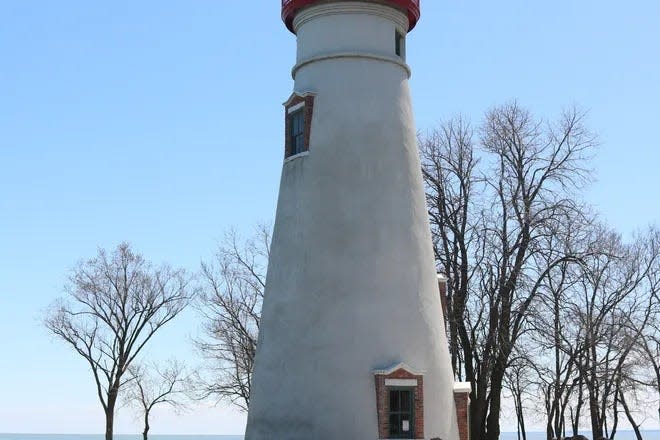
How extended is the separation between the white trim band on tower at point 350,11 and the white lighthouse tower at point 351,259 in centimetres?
3

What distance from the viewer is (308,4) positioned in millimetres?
21516

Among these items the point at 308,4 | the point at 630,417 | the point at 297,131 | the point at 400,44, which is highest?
the point at 308,4

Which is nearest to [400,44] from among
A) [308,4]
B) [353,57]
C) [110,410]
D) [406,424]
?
[353,57]

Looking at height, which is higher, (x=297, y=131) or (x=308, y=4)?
(x=308, y=4)

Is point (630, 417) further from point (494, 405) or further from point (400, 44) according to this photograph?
point (400, 44)

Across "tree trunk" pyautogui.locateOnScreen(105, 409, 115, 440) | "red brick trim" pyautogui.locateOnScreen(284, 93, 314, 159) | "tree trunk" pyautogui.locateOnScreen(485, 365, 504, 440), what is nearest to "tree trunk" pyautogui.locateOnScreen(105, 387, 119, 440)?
"tree trunk" pyautogui.locateOnScreen(105, 409, 115, 440)

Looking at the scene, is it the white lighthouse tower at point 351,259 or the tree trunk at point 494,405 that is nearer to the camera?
the white lighthouse tower at point 351,259

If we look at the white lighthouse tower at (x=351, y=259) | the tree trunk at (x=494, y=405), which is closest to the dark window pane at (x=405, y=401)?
the white lighthouse tower at (x=351, y=259)

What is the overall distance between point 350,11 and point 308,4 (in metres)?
1.18

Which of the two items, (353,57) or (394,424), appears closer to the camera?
(394,424)

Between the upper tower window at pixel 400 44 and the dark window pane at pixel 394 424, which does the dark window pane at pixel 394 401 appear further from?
the upper tower window at pixel 400 44

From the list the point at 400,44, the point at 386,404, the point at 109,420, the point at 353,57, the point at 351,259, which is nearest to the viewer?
the point at 386,404

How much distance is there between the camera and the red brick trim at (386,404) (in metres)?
18.9

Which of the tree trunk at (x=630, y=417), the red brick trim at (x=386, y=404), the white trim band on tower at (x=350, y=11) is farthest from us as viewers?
the tree trunk at (x=630, y=417)
